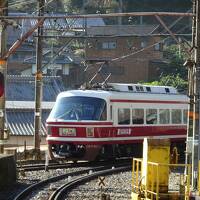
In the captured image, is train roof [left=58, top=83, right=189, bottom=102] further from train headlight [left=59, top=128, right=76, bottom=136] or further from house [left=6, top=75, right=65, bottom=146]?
house [left=6, top=75, right=65, bottom=146]

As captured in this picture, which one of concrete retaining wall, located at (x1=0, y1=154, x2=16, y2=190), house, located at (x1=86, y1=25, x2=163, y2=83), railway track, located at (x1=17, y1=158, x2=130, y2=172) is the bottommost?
railway track, located at (x1=17, y1=158, x2=130, y2=172)

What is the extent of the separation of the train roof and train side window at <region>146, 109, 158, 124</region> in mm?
478

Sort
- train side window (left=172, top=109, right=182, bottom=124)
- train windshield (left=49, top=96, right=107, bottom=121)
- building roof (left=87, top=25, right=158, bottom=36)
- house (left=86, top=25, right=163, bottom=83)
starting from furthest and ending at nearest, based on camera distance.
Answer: house (left=86, top=25, right=163, bottom=83), building roof (left=87, top=25, right=158, bottom=36), train side window (left=172, top=109, right=182, bottom=124), train windshield (left=49, top=96, right=107, bottom=121)

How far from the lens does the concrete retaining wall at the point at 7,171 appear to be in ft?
50.7

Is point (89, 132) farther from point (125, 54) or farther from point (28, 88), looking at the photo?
point (125, 54)

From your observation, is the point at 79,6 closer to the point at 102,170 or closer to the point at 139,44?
the point at 139,44

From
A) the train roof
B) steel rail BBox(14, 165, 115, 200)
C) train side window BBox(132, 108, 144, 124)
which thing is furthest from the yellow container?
train side window BBox(132, 108, 144, 124)

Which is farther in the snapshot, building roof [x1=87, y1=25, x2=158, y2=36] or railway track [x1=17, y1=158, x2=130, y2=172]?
building roof [x1=87, y1=25, x2=158, y2=36]

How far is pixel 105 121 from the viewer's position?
21.4 meters

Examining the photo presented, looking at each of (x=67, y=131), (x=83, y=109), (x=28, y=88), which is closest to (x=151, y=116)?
(x=83, y=109)

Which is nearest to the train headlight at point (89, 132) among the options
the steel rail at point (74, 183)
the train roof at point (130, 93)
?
the train roof at point (130, 93)

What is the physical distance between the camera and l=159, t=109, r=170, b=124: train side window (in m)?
24.2

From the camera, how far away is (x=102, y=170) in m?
19.6

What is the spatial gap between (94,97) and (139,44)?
34.2m
